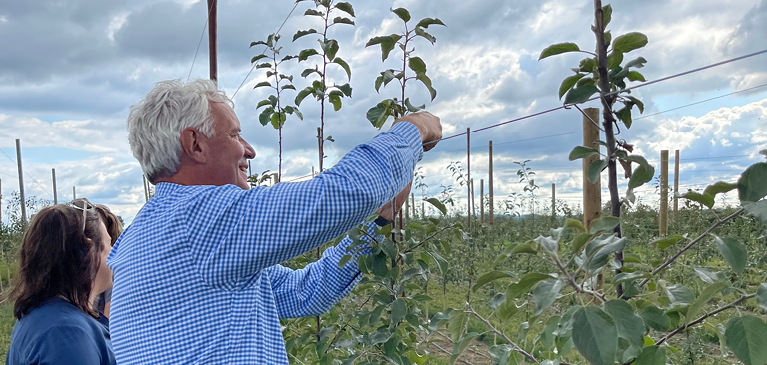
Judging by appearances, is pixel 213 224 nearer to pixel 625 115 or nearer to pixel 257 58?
pixel 625 115

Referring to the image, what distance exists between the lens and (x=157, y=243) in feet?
4.46

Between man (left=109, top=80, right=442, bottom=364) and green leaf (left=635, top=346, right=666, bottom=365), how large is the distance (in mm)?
594

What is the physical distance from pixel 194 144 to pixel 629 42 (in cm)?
106

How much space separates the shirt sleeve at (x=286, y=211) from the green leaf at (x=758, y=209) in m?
0.68

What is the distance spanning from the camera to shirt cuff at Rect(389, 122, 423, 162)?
4.49 feet

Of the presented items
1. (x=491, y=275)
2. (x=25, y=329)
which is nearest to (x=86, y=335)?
(x=25, y=329)

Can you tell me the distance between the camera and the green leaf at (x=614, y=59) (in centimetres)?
117

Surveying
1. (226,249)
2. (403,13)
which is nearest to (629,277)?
(226,249)

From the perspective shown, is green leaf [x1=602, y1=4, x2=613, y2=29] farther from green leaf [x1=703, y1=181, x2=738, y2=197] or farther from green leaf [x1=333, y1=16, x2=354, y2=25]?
green leaf [x1=333, y1=16, x2=354, y2=25]

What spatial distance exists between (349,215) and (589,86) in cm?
56

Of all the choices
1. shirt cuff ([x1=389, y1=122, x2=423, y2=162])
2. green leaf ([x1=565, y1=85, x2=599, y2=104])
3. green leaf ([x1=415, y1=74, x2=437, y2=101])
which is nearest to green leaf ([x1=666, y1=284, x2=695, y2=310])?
green leaf ([x1=565, y1=85, x2=599, y2=104])

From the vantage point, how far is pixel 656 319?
105 cm

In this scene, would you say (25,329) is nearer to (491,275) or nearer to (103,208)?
(103,208)

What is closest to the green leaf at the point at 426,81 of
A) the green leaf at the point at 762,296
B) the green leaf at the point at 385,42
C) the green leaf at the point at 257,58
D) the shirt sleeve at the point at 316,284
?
the green leaf at the point at 385,42
